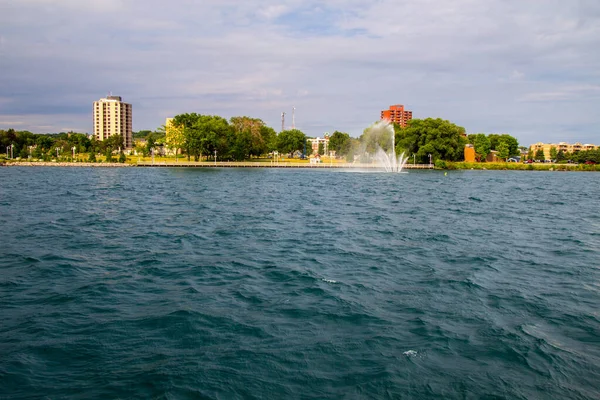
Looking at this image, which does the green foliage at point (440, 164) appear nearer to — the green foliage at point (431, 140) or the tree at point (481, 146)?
the green foliage at point (431, 140)

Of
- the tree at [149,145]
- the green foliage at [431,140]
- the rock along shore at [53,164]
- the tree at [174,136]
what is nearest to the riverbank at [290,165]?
the rock along shore at [53,164]

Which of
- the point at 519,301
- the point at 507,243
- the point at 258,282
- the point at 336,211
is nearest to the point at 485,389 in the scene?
the point at 519,301

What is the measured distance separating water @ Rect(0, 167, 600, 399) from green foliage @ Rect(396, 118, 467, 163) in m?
133

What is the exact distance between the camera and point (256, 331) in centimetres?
1300

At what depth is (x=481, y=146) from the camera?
19275 centimetres

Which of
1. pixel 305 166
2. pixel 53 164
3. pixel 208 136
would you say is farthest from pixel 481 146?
pixel 53 164

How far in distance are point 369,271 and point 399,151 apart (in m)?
149

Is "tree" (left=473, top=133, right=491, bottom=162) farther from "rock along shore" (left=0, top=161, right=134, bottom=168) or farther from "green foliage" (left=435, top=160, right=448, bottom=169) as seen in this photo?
"rock along shore" (left=0, top=161, right=134, bottom=168)

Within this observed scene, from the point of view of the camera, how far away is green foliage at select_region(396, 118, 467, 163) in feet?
520

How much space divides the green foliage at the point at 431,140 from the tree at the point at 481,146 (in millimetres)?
30030

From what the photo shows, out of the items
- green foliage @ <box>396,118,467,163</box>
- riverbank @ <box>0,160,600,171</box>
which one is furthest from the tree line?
riverbank @ <box>0,160,600,171</box>

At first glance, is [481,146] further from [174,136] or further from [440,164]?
[174,136]

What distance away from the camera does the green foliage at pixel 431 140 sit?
158 meters

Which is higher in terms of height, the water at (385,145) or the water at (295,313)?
the water at (385,145)
